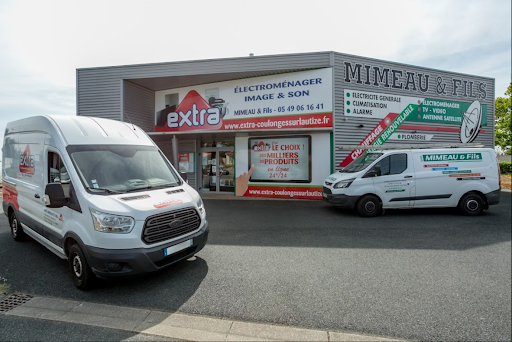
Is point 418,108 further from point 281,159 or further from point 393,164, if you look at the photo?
point 281,159

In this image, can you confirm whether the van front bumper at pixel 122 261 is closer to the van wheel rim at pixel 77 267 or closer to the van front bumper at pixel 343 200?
the van wheel rim at pixel 77 267

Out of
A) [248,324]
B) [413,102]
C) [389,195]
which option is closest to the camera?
[248,324]

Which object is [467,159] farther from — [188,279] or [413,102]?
[188,279]

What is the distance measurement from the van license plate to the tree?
2350cm

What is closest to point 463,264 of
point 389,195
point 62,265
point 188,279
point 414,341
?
point 414,341

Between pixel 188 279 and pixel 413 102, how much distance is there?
12.3 metres

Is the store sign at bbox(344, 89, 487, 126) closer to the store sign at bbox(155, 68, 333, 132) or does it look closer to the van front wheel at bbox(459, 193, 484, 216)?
the store sign at bbox(155, 68, 333, 132)

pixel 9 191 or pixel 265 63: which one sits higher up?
pixel 265 63

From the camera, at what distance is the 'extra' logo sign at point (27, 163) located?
180 inches

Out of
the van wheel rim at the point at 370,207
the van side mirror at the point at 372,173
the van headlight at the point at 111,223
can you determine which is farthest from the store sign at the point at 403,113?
the van headlight at the point at 111,223

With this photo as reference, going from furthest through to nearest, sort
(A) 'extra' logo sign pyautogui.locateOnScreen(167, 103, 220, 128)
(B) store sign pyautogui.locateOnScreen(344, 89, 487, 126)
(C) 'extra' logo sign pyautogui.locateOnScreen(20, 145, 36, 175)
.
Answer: (A) 'extra' logo sign pyautogui.locateOnScreen(167, 103, 220, 128), (B) store sign pyautogui.locateOnScreen(344, 89, 487, 126), (C) 'extra' logo sign pyautogui.locateOnScreen(20, 145, 36, 175)

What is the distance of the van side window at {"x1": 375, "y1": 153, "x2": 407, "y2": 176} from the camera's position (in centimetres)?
746

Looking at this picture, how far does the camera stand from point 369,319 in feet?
9.17

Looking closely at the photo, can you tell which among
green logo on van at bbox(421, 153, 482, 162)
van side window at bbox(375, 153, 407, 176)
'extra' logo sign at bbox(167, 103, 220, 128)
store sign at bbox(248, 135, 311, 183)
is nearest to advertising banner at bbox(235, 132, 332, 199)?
store sign at bbox(248, 135, 311, 183)
